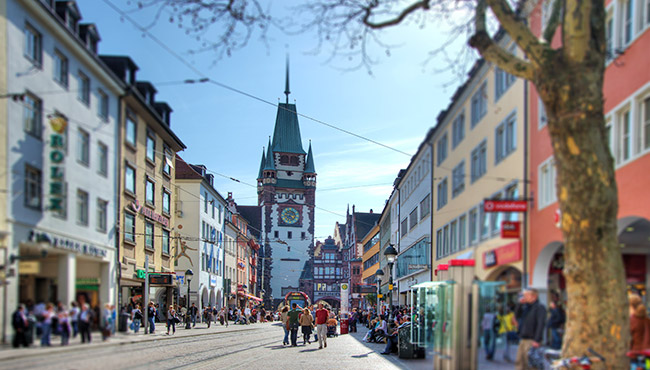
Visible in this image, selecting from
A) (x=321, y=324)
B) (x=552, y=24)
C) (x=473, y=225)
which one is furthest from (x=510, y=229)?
(x=321, y=324)

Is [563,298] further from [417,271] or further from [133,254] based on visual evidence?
[133,254]

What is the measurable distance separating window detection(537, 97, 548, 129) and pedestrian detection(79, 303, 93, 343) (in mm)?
4050

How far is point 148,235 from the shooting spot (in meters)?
5.62

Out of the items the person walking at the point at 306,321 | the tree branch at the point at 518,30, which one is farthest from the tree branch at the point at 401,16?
the person walking at the point at 306,321

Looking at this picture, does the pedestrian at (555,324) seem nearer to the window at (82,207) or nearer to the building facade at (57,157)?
the building facade at (57,157)

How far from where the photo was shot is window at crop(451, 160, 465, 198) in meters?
6.35

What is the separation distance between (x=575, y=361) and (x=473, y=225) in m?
1.48

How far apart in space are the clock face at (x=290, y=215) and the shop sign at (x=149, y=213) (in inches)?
4727

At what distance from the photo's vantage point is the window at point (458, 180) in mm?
6348

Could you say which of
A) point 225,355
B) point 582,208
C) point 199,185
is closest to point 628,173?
point 582,208

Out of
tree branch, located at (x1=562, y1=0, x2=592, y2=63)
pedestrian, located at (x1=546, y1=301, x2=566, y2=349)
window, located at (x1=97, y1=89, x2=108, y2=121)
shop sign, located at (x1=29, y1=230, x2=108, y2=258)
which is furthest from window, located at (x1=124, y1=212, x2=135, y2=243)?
tree branch, located at (x1=562, y1=0, x2=592, y2=63)

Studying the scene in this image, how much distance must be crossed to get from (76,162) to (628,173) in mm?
6810

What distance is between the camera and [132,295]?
533cm

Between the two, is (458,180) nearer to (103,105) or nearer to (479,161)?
(479,161)
